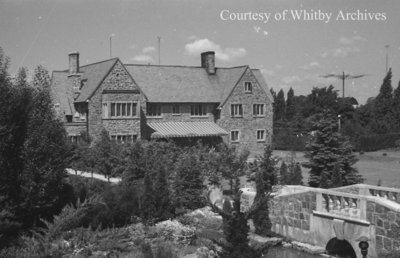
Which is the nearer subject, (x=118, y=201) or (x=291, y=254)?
(x=291, y=254)

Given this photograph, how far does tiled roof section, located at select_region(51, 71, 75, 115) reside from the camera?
45.1 metres

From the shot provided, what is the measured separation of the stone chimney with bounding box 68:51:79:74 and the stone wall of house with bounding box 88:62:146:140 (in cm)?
516

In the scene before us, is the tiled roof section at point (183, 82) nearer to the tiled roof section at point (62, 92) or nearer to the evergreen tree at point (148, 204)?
the tiled roof section at point (62, 92)

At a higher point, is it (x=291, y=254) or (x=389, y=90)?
(x=389, y=90)

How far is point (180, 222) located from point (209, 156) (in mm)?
10239

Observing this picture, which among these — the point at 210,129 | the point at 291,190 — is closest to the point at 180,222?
the point at 291,190

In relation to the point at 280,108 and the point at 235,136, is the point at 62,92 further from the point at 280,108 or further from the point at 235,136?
the point at 280,108

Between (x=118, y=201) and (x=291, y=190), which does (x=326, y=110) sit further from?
(x=118, y=201)

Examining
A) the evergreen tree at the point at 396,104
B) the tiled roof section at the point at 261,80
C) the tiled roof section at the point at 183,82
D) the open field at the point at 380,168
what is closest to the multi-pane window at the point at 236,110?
the tiled roof section at the point at 183,82

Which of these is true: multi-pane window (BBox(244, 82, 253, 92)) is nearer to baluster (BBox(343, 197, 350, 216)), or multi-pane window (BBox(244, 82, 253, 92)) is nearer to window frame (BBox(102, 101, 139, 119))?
window frame (BBox(102, 101, 139, 119))

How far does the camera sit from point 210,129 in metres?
49.0

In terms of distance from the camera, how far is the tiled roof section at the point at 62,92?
1777 inches

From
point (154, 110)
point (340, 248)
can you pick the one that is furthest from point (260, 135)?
point (340, 248)

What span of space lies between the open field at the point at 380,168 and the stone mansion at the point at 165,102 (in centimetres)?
748
